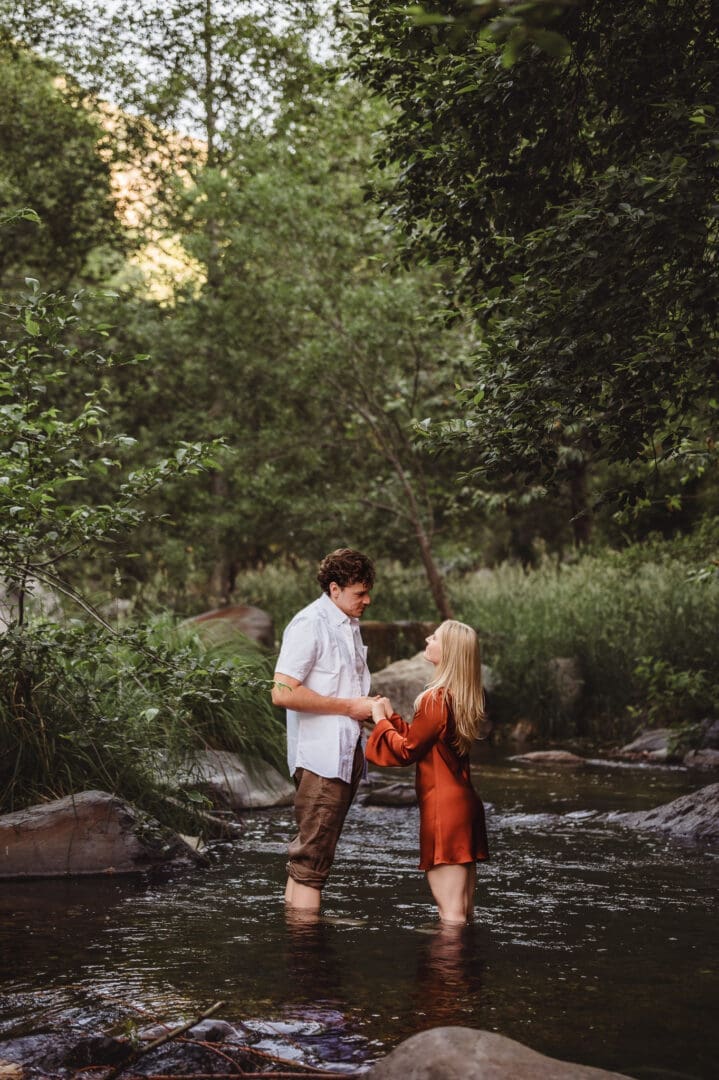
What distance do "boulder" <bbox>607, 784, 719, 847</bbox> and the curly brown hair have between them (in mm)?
4534

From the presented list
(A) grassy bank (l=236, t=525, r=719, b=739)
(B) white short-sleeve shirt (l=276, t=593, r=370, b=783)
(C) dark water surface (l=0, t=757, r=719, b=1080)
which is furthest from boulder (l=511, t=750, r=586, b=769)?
(B) white short-sleeve shirt (l=276, t=593, r=370, b=783)

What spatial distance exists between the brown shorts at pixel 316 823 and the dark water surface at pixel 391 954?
1.17 ft

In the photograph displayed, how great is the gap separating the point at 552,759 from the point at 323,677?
350 inches

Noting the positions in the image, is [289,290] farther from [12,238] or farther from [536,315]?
[536,315]

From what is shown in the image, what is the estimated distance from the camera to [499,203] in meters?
7.99

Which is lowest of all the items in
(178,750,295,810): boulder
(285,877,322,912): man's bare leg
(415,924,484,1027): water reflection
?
(415,924,484,1027): water reflection

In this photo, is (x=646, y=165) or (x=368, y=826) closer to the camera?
(x=646, y=165)

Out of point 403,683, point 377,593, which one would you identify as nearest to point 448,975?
point 403,683

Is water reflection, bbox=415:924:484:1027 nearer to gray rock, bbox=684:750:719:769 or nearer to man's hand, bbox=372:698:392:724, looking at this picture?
man's hand, bbox=372:698:392:724

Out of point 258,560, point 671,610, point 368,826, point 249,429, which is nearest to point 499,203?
point 368,826

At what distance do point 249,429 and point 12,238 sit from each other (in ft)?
17.6

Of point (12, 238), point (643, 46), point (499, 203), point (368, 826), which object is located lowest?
point (368, 826)

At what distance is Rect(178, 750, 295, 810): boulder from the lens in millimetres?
9516

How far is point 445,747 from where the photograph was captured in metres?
6.00
